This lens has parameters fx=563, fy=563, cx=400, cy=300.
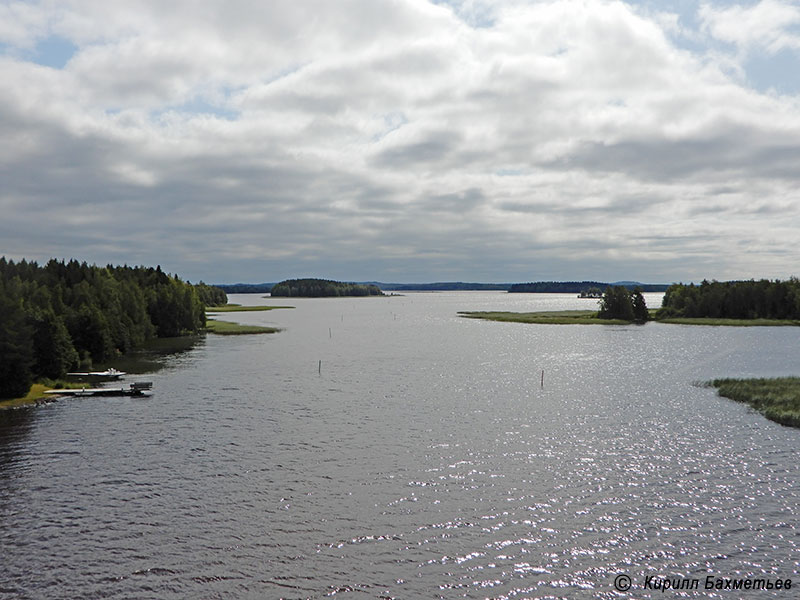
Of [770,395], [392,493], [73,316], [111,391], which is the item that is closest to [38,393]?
[111,391]

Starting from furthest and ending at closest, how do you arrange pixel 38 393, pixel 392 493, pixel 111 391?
pixel 111 391
pixel 38 393
pixel 392 493

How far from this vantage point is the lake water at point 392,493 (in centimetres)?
3030

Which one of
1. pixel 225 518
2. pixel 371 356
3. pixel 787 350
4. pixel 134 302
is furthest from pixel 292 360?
pixel 787 350

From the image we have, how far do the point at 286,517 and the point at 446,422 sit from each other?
2971 centimetres

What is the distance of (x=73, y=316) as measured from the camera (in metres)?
108

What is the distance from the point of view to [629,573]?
30.4 m

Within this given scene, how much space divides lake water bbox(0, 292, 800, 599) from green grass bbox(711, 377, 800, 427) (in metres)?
1.91

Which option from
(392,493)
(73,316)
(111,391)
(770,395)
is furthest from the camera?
(73,316)

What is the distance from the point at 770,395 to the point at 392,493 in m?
57.6

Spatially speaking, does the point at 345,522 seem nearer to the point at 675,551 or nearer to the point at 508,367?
the point at 675,551

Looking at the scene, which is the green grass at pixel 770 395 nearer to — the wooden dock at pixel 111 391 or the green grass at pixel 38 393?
the wooden dock at pixel 111 391

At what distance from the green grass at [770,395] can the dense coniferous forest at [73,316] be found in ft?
310

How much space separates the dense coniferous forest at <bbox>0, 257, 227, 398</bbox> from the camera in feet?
251

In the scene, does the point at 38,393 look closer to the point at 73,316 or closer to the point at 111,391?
the point at 111,391
